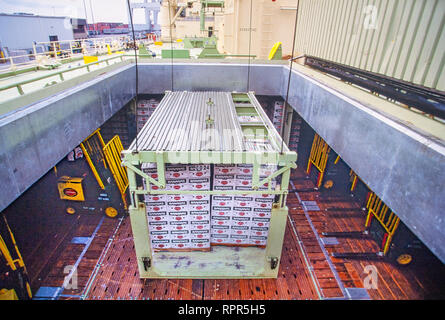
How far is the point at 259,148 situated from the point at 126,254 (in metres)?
4.67

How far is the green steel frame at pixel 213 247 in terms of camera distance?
4582 mm

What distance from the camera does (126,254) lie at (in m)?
6.98

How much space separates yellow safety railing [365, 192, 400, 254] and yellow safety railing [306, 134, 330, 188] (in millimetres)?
1987

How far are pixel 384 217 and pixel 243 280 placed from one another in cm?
436

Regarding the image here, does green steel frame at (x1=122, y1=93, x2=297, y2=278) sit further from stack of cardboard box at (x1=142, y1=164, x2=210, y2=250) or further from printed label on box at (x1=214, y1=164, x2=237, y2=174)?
printed label on box at (x1=214, y1=164, x2=237, y2=174)

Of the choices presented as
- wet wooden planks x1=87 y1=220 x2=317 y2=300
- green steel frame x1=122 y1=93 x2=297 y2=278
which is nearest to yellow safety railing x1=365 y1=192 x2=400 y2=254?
wet wooden planks x1=87 y1=220 x2=317 y2=300

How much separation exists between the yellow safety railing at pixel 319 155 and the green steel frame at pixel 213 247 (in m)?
4.01

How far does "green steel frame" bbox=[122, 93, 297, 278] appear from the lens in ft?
15.0

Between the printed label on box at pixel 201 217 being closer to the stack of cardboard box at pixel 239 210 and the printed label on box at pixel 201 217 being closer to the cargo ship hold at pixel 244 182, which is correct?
the cargo ship hold at pixel 244 182

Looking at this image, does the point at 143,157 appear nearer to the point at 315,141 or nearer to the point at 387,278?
the point at 387,278

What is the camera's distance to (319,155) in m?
10.1

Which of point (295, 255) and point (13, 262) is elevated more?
point (13, 262)

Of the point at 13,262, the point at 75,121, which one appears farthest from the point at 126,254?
the point at 75,121

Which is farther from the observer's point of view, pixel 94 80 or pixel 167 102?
pixel 167 102
